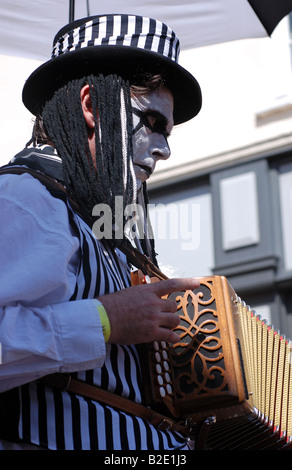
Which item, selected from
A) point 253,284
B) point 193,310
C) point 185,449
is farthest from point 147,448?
point 253,284

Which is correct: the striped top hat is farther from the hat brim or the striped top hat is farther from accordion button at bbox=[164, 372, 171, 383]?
accordion button at bbox=[164, 372, 171, 383]

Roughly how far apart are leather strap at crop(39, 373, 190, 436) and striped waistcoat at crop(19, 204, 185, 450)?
13 mm

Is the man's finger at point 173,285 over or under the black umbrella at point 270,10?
under

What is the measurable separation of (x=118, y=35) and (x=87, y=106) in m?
0.26

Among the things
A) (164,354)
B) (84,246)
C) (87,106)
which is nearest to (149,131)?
(87,106)

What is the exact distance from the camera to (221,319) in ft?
7.18

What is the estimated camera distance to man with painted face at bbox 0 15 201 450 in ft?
5.54

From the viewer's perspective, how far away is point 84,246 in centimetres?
191

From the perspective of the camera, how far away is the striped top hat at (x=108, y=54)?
7.34 feet

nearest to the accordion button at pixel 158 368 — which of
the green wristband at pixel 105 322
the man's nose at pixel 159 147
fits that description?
the green wristband at pixel 105 322

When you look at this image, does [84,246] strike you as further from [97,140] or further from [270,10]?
[270,10]

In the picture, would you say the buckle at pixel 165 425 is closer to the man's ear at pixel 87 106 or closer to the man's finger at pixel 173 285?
the man's finger at pixel 173 285

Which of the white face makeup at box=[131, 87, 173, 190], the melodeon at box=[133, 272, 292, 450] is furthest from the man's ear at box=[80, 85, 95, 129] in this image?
the melodeon at box=[133, 272, 292, 450]

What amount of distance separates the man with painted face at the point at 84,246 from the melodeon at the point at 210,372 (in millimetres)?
58
